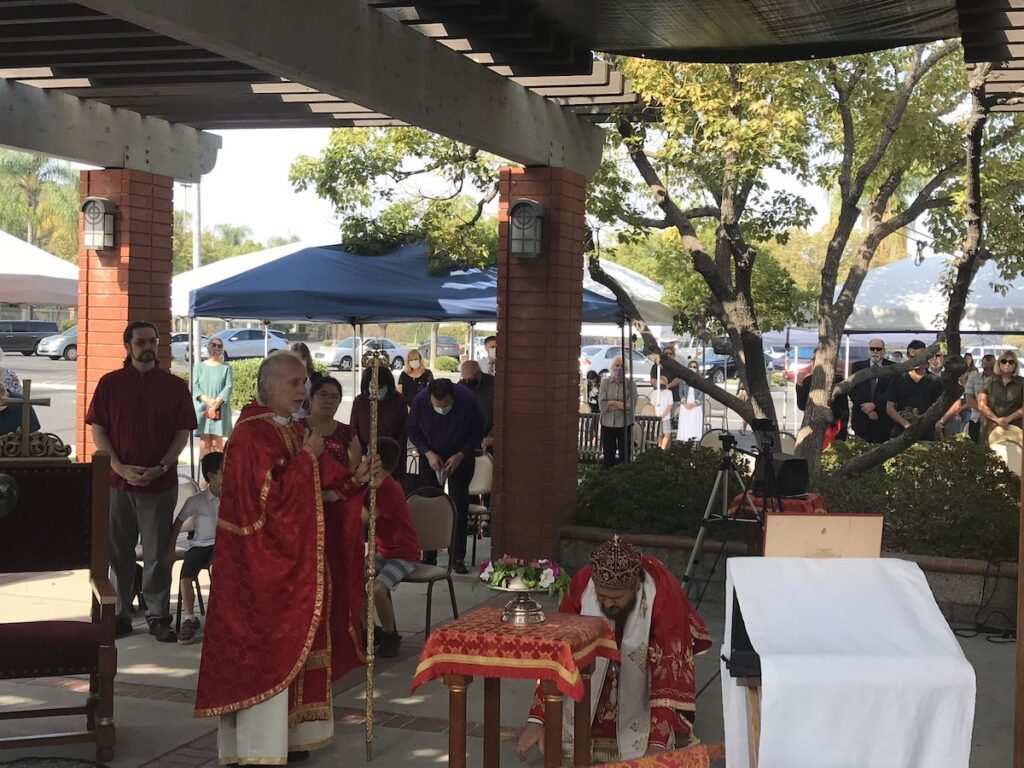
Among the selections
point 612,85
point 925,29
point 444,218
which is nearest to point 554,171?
point 612,85

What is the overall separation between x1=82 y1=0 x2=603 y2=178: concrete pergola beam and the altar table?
3013 mm

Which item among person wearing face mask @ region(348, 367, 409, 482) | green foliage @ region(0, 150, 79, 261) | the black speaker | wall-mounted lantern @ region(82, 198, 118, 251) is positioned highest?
green foliage @ region(0, 150, 79, 261)

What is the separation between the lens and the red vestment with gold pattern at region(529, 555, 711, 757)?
557cm

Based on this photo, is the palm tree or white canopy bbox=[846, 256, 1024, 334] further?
the palm tree

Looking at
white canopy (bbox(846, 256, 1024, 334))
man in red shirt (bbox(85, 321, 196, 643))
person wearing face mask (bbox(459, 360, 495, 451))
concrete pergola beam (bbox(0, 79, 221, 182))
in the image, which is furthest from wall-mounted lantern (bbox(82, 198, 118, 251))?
white canopy (bbox(846, 256, 1024, 334))

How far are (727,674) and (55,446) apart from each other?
350 cm

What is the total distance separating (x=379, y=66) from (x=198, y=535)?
3.07 meters

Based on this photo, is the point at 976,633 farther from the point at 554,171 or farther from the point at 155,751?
the point at 155,751

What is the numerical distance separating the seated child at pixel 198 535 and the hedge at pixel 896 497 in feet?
10.8

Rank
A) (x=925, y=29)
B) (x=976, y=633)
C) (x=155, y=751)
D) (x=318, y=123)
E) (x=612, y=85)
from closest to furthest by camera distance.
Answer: (x=155, y=751) → (x=925, y=29) → (x=976, y=633) → (x=612, y=85) → (x=318, y=123)

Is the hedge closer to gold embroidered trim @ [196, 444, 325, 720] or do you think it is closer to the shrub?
gold embroidered trim @ [196, 444, 325, 720]

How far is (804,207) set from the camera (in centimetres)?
1399

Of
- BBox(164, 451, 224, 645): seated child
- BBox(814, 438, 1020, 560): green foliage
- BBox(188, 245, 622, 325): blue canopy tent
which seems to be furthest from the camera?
BBox(188, 245, 622, 325): blue canopy tent

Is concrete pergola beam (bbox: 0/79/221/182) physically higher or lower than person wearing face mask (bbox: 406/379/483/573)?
higher
